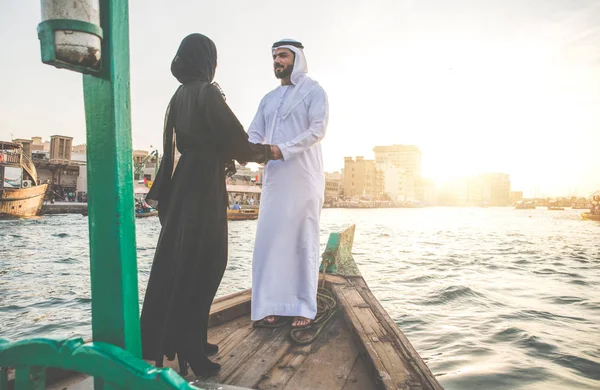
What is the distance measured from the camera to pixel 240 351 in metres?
1.92

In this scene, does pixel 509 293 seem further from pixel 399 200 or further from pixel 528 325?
pixel 399 200

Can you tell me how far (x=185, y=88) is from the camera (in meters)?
1.82

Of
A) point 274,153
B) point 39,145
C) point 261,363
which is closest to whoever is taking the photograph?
point 261,363

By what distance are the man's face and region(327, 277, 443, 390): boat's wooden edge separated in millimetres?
1746

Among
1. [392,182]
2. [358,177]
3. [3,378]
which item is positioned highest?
[358,177]

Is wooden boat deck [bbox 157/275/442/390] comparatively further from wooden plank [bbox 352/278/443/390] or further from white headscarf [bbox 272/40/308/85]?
white headscarf [bbox 272/40/308/85]

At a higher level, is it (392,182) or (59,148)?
(59,148)

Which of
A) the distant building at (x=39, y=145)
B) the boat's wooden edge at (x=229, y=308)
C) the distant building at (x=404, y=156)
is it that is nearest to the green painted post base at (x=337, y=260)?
the boat's wooden edge at (x=229, y=308)

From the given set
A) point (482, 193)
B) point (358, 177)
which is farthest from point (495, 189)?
point (358, 177)

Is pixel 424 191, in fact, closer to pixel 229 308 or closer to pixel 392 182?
pixel 392 182

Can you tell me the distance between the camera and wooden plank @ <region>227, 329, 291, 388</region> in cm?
157

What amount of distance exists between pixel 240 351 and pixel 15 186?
28621 millimetres

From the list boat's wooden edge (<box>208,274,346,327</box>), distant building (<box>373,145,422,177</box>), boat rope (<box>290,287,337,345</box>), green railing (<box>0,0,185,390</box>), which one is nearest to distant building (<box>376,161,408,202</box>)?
distant building (<box>373,145,422,177</box>)

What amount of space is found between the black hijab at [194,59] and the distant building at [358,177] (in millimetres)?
99435
